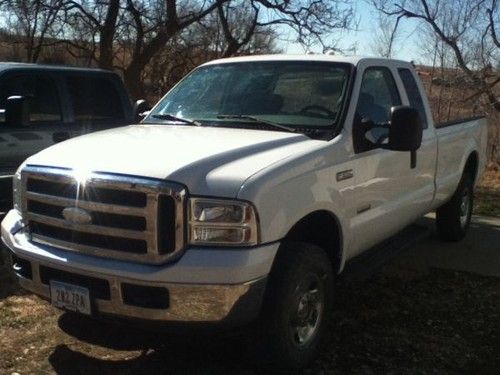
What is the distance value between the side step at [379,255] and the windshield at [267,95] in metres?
1.05

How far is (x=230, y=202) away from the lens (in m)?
3.29

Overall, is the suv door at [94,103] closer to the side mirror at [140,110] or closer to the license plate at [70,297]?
the side mirror at [140,110]

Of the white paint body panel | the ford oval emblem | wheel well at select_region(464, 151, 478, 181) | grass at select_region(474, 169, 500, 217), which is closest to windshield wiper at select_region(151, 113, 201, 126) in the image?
the white paint body panel

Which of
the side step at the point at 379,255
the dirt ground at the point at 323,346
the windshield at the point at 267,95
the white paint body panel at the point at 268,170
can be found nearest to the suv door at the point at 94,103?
the windshield at the point at 267,95

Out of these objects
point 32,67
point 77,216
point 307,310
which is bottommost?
point 307,310

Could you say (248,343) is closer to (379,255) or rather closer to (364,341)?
(364,341)

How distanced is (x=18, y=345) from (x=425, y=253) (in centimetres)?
427

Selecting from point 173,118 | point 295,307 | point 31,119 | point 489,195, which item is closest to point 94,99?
point 31,119

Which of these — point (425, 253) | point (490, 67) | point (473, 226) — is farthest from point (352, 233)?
point (490, 67)

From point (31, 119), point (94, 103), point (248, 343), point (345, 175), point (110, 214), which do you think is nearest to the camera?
point (110, 214)

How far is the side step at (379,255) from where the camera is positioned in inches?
180

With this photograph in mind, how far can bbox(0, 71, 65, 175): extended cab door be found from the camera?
6238 mm

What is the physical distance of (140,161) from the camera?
11.5 ft

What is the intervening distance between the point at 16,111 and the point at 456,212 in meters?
4.68
